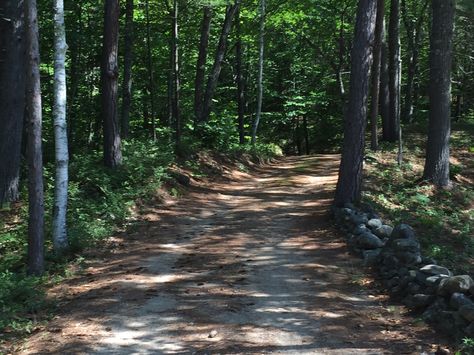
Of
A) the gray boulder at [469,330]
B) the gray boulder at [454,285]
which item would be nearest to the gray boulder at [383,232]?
the gray boulder at [454,285]

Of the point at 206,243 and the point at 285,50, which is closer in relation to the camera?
Answer: the point at 206,243

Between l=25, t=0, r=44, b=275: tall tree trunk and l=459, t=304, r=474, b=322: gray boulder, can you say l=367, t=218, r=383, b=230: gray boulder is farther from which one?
l=25, t=0, r=44, b=275: tall tree trunk

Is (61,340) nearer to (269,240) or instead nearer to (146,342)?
(146,342)

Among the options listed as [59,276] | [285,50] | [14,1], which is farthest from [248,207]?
[285,50]

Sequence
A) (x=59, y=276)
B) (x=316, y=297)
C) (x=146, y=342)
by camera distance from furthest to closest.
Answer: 1. (x=59, y=276)
2. (x=316, y=297)
3. (x=146, y=342)

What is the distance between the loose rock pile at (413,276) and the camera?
556cm

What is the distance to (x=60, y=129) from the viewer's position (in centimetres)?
860

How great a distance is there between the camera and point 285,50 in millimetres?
32875

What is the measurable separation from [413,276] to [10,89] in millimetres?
9843

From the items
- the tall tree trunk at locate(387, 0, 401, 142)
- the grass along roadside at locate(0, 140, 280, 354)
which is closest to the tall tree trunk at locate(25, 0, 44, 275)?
the grass along roadside at locate(0, 140, 280, 354)

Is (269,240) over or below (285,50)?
below

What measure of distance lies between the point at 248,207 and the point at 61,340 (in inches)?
310

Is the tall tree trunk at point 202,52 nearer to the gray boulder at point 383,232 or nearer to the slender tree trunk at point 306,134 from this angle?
the gray boulder at point 383,232

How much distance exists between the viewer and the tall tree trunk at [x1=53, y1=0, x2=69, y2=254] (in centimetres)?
847
